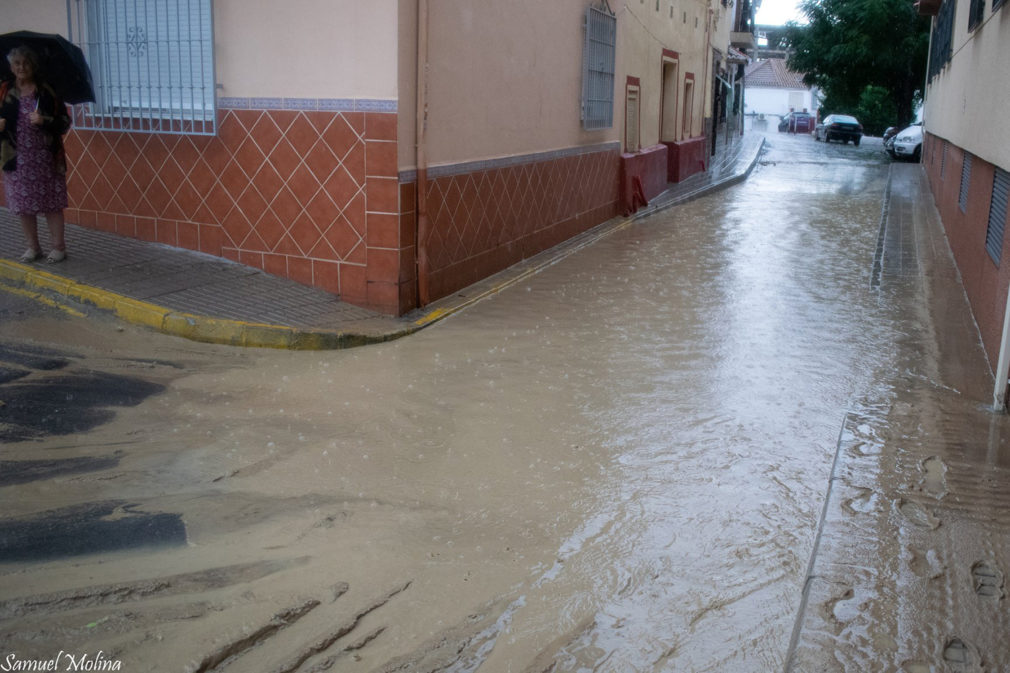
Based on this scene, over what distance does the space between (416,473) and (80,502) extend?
4.91ft

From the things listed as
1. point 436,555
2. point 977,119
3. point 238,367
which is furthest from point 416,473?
point 977,119

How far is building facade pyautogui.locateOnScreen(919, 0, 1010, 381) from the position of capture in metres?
7.21

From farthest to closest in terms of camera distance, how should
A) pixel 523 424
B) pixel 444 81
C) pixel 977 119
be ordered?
pixel 977 119 < pixel 444 81 < pixel 523 424

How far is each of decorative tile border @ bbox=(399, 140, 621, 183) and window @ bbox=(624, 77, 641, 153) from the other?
152cm

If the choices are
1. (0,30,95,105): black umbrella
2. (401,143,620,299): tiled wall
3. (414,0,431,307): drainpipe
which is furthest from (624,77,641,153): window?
(0,30,95,105): black umbrella

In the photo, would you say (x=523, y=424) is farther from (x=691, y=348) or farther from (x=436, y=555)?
(x=691, y=348)

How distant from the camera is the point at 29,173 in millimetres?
7207

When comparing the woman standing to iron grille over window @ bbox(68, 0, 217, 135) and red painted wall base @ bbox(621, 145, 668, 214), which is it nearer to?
iron grille over window @ bbox(68, 0, 217, 135)

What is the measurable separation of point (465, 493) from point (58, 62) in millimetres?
5380

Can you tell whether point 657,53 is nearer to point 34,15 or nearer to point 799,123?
point 34,15

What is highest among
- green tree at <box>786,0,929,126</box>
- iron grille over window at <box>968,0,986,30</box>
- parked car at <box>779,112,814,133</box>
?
green tree at <box>786,0,929,126</box>

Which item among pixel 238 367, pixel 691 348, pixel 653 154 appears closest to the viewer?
pixel 238 367

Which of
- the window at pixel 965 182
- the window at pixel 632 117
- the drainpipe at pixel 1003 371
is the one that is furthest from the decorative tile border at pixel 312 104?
the window at pixel 632 117

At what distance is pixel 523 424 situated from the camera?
544 cm
